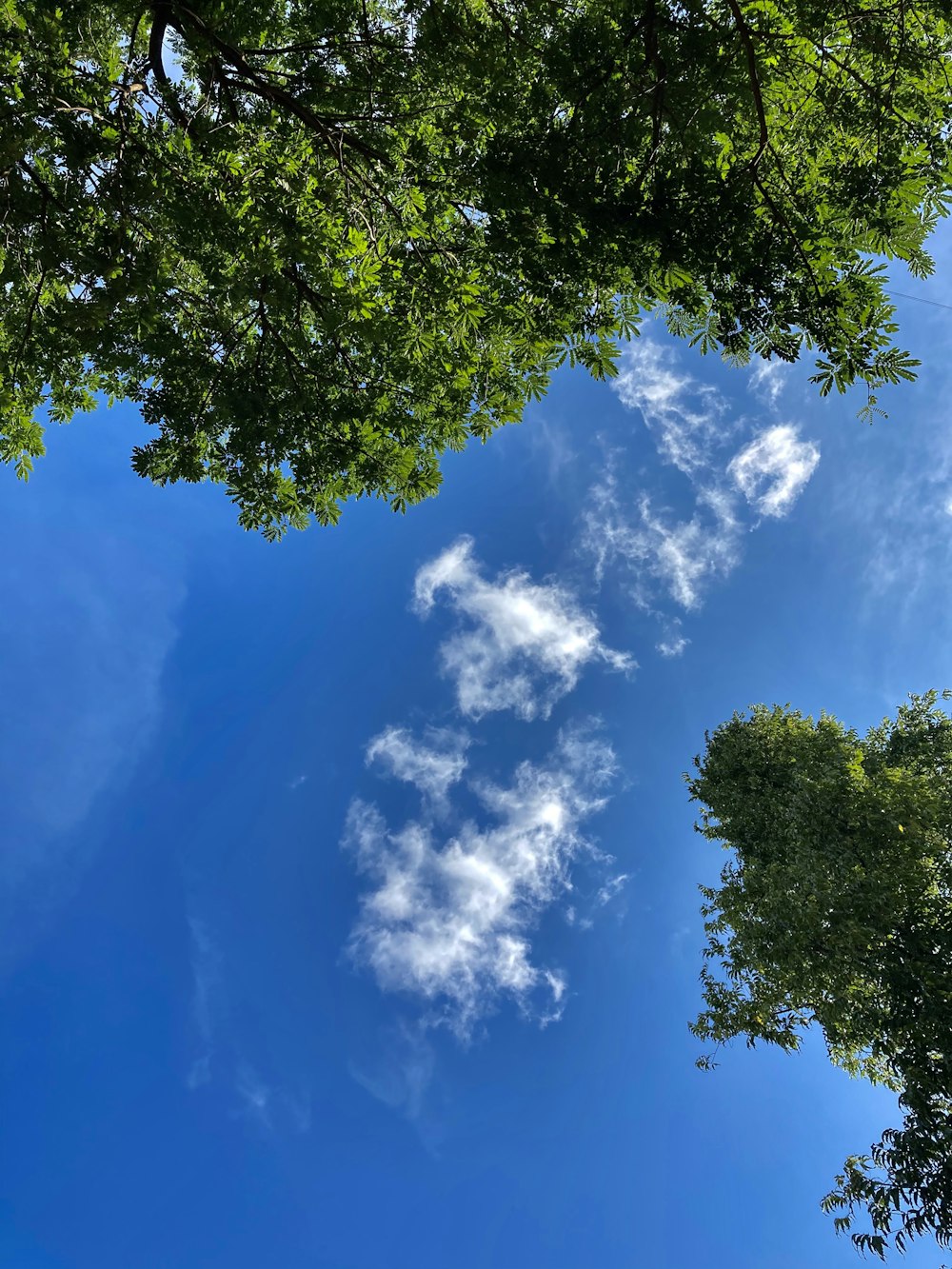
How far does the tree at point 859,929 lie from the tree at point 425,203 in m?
10.9

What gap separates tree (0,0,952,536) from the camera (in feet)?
16.7

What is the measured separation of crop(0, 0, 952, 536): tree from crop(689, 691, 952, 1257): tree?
1091cm

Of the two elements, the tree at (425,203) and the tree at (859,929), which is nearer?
the tree at (425,203)

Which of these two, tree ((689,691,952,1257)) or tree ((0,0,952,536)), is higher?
tree ((0,0,952,536))

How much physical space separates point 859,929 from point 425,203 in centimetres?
1410

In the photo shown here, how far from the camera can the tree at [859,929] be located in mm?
9742

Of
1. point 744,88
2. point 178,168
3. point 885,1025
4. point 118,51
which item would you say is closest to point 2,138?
point 178,168

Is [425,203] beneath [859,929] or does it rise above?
above

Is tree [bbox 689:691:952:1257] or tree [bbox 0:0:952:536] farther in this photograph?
tree [bbox 689:691:952:1257]

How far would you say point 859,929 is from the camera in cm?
1084

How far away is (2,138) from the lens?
16.7 feet

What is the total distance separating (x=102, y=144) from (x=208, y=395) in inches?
105

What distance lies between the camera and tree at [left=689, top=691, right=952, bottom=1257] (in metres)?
9.74

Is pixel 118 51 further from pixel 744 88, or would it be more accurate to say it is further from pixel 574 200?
pixel 744 88
